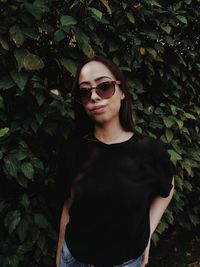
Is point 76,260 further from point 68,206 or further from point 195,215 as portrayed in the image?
point 195,215

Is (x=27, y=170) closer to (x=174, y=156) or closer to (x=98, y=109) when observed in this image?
(x=98, y=109)

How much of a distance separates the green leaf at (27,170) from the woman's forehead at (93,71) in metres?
0.73

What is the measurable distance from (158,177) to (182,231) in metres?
2.81

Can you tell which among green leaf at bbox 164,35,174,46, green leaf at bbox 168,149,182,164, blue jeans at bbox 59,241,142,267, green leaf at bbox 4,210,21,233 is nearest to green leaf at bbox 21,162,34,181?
green leaf at bbox 4,210,21,233

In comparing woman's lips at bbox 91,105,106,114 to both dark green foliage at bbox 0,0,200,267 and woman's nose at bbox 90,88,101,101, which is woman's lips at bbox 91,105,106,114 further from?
dark green foliage at bbox 0,0,200,267

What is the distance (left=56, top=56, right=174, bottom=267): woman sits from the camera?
6.47ft

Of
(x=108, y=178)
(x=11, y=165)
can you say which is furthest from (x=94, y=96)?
(x=11, y=165)

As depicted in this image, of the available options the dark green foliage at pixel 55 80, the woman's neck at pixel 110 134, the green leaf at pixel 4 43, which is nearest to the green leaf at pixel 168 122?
the dark green foliage at pixel 55 80

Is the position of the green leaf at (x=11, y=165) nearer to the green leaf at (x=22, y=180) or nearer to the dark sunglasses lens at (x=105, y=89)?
the green leaf at (x=22, y=180)

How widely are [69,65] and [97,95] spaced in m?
0.57

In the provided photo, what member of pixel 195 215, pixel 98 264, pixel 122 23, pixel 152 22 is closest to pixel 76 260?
pixel 98 264

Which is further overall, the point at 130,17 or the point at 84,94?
the point at 130,17

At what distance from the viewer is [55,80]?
2738 mm

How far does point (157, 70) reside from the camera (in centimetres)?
326
